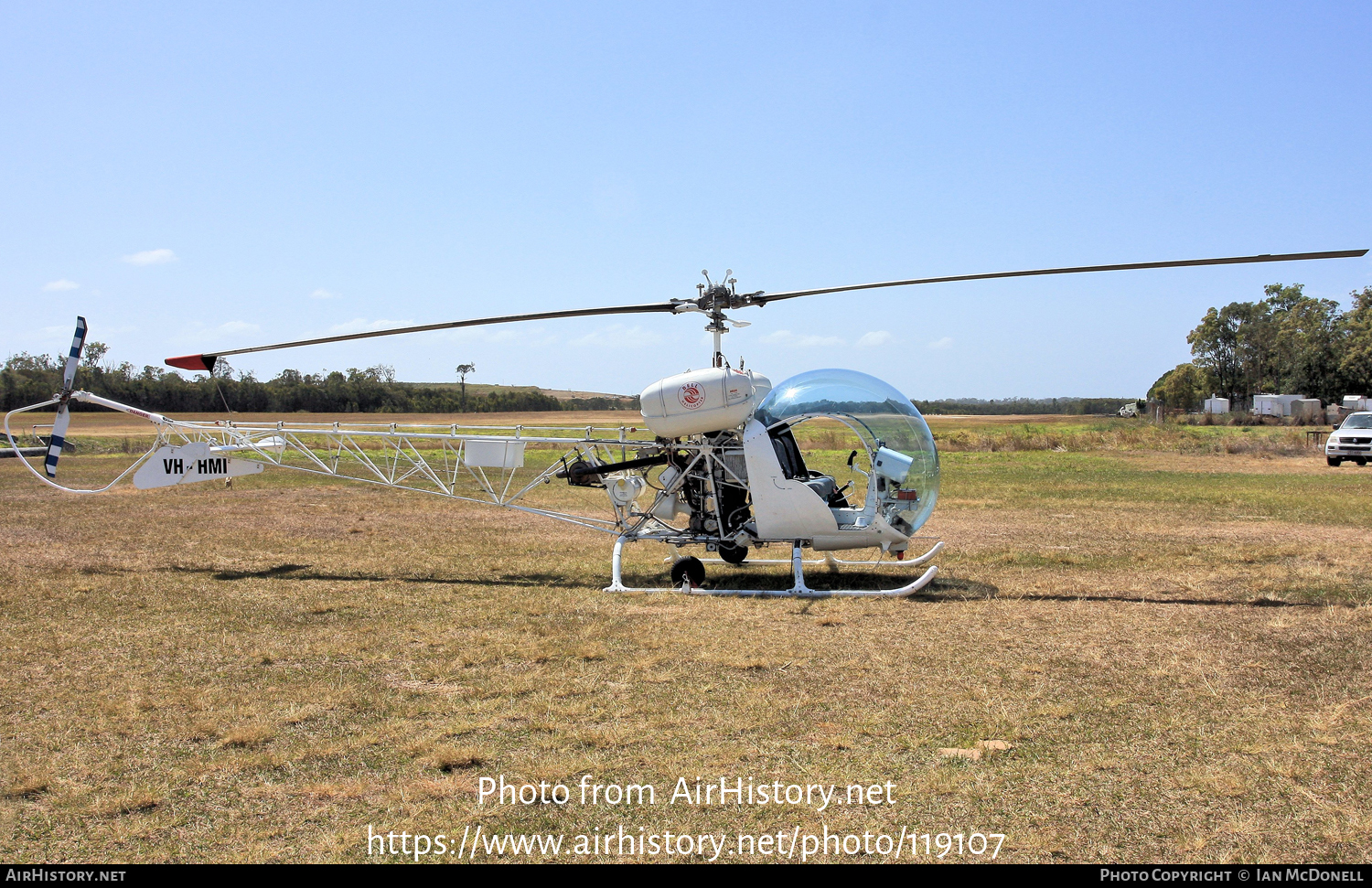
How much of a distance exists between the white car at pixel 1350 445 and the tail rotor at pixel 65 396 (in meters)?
31.0

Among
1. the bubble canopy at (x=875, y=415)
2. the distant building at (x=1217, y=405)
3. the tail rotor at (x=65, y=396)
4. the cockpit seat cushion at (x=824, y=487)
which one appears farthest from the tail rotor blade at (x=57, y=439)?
the distant building at (x=1217, y=405)

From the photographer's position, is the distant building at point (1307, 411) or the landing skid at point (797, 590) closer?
the landing skid at point (797, 590)

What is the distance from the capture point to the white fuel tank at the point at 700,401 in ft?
29.6

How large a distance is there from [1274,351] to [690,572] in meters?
92.8

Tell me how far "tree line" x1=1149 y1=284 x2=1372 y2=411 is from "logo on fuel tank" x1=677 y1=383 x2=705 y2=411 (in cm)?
6990

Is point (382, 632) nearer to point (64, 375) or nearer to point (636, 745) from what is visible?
point (636, 745)

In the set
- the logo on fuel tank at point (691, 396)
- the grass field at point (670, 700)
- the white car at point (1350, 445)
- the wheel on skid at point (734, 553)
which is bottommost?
the grass field at point (670, 700)

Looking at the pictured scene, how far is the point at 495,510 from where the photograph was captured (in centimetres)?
1781

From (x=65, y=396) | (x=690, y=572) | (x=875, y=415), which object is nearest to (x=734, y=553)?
(x=690, y=572)

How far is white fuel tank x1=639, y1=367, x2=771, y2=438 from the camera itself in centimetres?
902

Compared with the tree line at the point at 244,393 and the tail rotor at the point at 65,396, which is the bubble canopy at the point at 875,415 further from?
the tree line at the point at 244,393

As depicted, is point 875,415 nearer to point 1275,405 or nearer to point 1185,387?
point 1275,405
